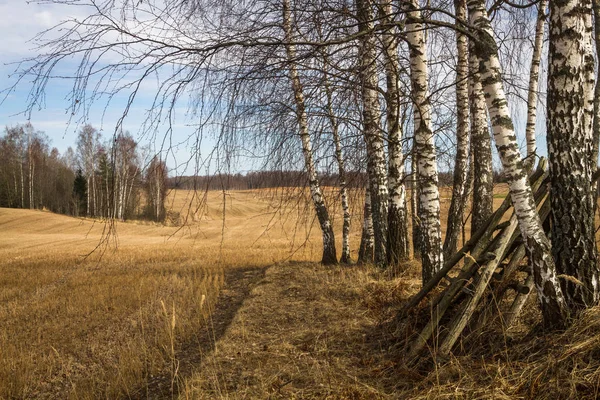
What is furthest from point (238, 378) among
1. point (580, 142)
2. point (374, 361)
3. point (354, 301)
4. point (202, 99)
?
Result: point (580, 142)

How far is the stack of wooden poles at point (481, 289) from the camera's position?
14.3 feet

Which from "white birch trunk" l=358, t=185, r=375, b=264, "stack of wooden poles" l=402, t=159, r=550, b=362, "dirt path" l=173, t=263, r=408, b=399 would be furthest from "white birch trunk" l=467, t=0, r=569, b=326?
"white birch trunk" l=358, t=185, r=375, b=264

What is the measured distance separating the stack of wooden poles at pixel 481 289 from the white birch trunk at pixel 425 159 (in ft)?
4.09

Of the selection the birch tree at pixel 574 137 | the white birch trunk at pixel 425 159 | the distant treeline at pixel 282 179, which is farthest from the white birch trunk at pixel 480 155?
the birch tree at pixel 574 137

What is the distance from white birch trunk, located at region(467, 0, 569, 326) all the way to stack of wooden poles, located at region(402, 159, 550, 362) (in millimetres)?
462

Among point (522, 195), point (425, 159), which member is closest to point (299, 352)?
point (522, 195)

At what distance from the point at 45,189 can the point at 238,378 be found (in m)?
64.4

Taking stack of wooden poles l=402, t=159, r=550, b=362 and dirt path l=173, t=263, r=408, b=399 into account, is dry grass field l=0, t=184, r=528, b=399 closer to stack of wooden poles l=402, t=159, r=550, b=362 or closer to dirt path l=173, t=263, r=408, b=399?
dirt path l=173, t=263, r=408, b=399

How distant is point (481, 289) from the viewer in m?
4.43

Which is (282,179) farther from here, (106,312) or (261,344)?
(106,312)

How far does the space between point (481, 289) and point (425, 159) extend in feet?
7.36

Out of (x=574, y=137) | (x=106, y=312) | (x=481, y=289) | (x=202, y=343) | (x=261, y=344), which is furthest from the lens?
(x=106, y=312)

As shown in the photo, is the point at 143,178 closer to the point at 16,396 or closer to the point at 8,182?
the point at 16,396

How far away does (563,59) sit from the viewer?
3.80 m
